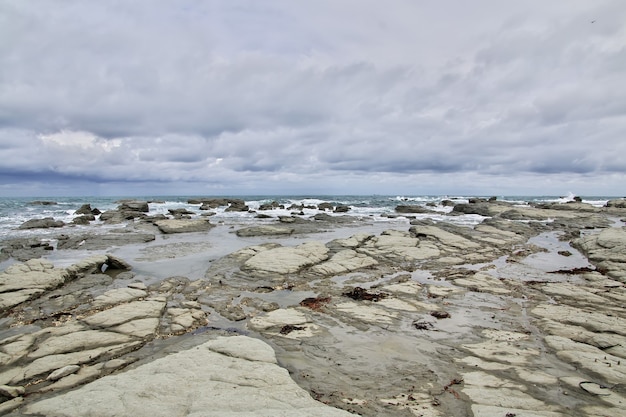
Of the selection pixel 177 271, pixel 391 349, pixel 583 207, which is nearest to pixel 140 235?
pixel 177 271

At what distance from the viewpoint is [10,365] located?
21.6 ft

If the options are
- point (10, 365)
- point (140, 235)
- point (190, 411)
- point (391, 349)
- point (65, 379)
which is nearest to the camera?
point (190, 411)

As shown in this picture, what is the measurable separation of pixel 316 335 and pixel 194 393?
3634mm

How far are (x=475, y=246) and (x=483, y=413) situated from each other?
16671 millimetres

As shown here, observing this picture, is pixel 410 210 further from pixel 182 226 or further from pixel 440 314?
pixel 440 314

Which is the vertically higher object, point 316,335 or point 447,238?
point 447,238

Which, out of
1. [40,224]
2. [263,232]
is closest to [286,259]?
[263,232]

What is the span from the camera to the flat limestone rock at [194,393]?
4.76 metres

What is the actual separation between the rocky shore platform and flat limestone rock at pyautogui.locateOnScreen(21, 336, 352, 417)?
31mm

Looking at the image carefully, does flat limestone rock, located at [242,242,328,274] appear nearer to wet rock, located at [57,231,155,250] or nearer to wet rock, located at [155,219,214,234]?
wet rock, located at [57,231,155,250]

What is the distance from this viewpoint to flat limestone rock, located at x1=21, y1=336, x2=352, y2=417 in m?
4.76

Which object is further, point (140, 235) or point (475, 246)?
point (140, 235)

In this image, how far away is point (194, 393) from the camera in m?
5.20

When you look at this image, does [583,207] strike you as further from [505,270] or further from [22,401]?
[22,401]
